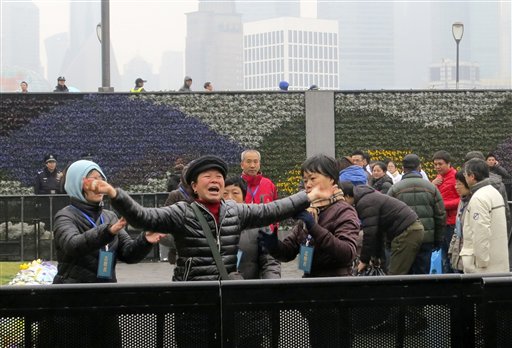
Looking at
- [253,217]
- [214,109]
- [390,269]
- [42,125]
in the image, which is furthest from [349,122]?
[253,217]

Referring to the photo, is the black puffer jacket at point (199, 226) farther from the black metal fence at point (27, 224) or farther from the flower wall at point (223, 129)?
the flower wall at point (223, 129)

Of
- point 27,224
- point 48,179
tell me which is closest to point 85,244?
point 27,224

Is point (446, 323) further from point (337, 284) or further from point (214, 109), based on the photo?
point (214, 109)

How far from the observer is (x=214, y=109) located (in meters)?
25.2

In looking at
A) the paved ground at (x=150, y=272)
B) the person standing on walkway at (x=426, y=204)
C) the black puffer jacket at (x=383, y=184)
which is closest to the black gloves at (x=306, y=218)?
the person standing on walkway at (x=426, y=204)

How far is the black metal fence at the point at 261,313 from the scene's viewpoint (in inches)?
216

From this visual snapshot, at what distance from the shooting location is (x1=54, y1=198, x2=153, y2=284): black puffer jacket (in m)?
6.85

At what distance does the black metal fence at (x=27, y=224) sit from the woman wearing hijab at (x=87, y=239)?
43.2ft

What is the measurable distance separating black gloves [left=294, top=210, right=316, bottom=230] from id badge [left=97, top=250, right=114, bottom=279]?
136 cm

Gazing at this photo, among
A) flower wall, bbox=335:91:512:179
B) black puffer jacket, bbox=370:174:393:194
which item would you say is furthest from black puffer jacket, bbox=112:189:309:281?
flower wall, bbox=335:91:512:179

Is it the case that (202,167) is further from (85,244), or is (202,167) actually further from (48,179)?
(48,179)

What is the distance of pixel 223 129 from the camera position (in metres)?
25.2

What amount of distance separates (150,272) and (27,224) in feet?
11.6

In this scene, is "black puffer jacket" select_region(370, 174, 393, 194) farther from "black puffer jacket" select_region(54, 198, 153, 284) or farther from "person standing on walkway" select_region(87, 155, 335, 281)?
"person standing on walkway" select_region(87, 155, 335, 281)
